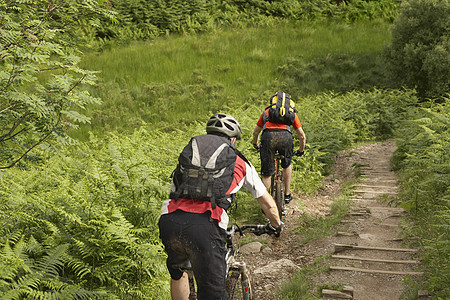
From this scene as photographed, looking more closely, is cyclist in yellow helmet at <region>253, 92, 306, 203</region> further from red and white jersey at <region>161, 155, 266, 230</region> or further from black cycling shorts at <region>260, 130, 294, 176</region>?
red and white jersey at <region>161, 155, 266, 230</region>

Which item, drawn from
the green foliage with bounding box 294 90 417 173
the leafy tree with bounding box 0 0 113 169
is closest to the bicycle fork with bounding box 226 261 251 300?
the leafy tree with bounding box 0 0 113 169

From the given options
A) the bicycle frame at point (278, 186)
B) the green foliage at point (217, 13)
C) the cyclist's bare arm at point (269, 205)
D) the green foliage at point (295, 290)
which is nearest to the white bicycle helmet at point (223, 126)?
the cyclist's bare arm at point (269, 205)

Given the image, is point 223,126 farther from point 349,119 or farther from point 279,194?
point 349,119

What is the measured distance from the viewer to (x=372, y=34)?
31.5m

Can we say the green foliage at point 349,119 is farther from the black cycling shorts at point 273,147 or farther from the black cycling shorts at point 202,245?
the black cycling shorts at point 202,245

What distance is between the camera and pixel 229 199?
144 inches

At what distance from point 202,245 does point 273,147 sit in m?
4.78

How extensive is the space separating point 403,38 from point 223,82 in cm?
1021

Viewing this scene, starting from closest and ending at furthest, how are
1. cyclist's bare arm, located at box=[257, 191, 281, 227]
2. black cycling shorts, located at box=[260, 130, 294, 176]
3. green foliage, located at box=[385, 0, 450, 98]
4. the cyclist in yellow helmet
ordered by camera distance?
cyclist's bare arm, located at box=[257, 191, 281, 227] < the cyclist in yellow helmet < black cycling shorts, located at box=[260, 130, 294, 176] < green foliage, located at box=[385, 0, 450, 98]

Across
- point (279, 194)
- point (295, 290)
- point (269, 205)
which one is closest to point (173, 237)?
point (269, 205)

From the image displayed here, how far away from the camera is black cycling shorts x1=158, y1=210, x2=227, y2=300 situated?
343cm

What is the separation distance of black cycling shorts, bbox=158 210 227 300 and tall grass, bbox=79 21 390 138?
16.8 metres

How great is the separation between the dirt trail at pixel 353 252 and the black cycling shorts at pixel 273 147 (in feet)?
4.34

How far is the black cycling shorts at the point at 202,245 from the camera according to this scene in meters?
3.43
